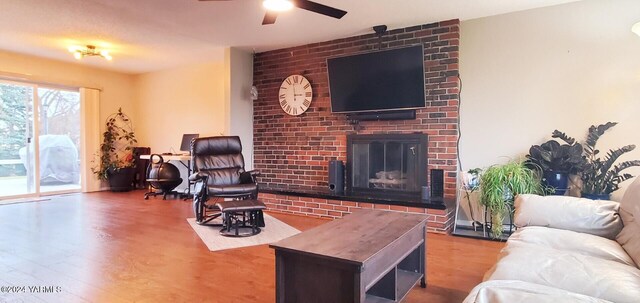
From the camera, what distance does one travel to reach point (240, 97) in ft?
16.8

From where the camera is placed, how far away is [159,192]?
6.22 meters

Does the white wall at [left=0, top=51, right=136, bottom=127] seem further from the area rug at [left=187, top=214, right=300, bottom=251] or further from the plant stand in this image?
the plant stand

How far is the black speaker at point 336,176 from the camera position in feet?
14.4

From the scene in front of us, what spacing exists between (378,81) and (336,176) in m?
1.26

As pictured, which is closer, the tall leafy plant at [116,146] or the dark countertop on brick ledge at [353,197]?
the dark countertop on brick ledge at [353,197]

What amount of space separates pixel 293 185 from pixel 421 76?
227cm

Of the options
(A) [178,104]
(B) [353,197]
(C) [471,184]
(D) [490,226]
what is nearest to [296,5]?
(B) [353,197]

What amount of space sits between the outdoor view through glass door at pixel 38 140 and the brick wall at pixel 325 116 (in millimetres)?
3788

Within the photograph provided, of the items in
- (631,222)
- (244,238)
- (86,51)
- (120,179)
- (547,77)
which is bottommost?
(244,238)

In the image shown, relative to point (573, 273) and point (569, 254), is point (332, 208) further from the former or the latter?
point (573, 273)

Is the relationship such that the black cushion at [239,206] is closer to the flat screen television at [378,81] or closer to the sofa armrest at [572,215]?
the flat screen television at [378,81]

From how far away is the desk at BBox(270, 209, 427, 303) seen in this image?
154cm

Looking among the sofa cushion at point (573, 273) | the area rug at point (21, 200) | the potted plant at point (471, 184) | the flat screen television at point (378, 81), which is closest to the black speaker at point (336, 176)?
the flat screen television at point (378, 81)

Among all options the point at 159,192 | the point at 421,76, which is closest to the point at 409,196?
the point at 421,76
